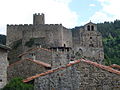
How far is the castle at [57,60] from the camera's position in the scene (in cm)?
1143

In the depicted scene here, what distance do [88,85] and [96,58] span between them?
150 ft

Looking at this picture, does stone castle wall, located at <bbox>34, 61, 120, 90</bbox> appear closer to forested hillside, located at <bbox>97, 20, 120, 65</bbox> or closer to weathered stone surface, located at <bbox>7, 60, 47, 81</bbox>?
weathered stone surface, located at <bbox>7, 60, 47, 81</bbox>

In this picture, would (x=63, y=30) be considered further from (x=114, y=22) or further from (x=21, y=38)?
(x=114, y=22)

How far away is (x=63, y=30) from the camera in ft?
189

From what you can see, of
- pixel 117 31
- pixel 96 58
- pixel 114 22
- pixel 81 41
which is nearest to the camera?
pixel 96 58

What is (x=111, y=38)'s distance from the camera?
104 meters

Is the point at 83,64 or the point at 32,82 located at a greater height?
the point at 83,64

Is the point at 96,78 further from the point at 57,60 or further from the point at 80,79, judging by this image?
the point at 57,60

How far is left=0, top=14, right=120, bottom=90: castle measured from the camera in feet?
37.5

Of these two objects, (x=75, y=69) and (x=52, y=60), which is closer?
(x=75, y=69)

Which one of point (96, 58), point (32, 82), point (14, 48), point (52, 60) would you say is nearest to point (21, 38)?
point (14, 48)

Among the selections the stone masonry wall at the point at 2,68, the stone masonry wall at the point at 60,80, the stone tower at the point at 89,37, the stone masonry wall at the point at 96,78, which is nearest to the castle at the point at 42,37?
the stone tower at the point at 89,37

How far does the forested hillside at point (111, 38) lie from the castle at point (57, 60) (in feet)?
58.7

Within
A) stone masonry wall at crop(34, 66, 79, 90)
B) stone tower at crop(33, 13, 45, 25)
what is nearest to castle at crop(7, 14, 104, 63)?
stone tower at crop(33, 13, 45, 25)
